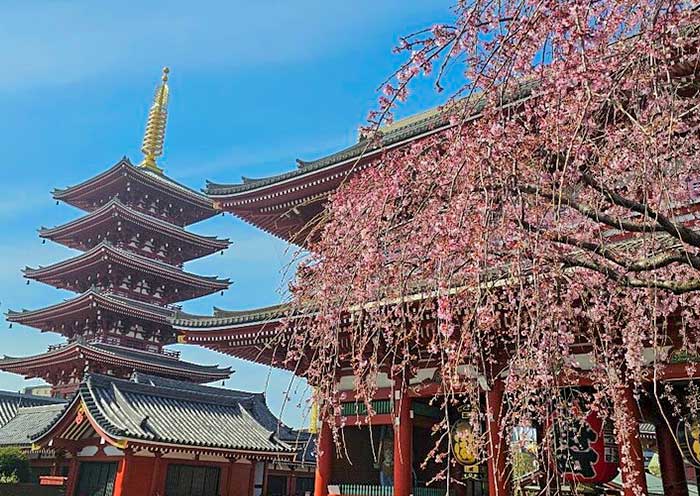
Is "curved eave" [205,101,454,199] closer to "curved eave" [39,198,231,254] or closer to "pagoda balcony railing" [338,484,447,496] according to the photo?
"pagoda balcony railing" [338,484,447,496]

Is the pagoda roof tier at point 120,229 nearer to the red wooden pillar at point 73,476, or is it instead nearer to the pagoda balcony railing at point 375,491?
the red wooden pillar at point 73,476

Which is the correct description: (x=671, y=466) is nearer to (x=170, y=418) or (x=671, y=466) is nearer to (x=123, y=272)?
(x=170, y=418)

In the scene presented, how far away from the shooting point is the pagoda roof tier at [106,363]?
18.6m

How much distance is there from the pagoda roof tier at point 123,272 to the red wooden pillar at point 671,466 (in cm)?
1787

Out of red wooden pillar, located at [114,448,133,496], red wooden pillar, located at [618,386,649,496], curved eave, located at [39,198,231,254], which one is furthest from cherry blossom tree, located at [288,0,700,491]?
curved eave, located at [39,198,231,254]

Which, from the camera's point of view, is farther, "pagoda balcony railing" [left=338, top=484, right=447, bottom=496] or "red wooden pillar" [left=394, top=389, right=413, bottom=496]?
"pagoda balcony railing" [left=338, top=484, right=447, bottom=496]

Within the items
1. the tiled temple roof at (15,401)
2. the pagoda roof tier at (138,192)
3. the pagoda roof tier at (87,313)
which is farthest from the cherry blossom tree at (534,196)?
the tiled temple roof at (15,401)

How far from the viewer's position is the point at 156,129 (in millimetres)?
28125

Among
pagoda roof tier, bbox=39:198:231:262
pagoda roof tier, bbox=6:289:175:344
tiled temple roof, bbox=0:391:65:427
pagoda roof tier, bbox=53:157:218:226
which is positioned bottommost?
tiled temple roof, bbox=0:391:65:427

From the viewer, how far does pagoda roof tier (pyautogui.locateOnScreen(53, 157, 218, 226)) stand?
2220 cm

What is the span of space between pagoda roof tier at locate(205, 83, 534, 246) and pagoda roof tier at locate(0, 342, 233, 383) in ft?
36.0

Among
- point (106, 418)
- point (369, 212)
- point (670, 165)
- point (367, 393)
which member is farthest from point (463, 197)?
point (106, 418)

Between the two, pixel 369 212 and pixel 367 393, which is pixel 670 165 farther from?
pixel 367 393

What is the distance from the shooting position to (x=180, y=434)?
474 inches
